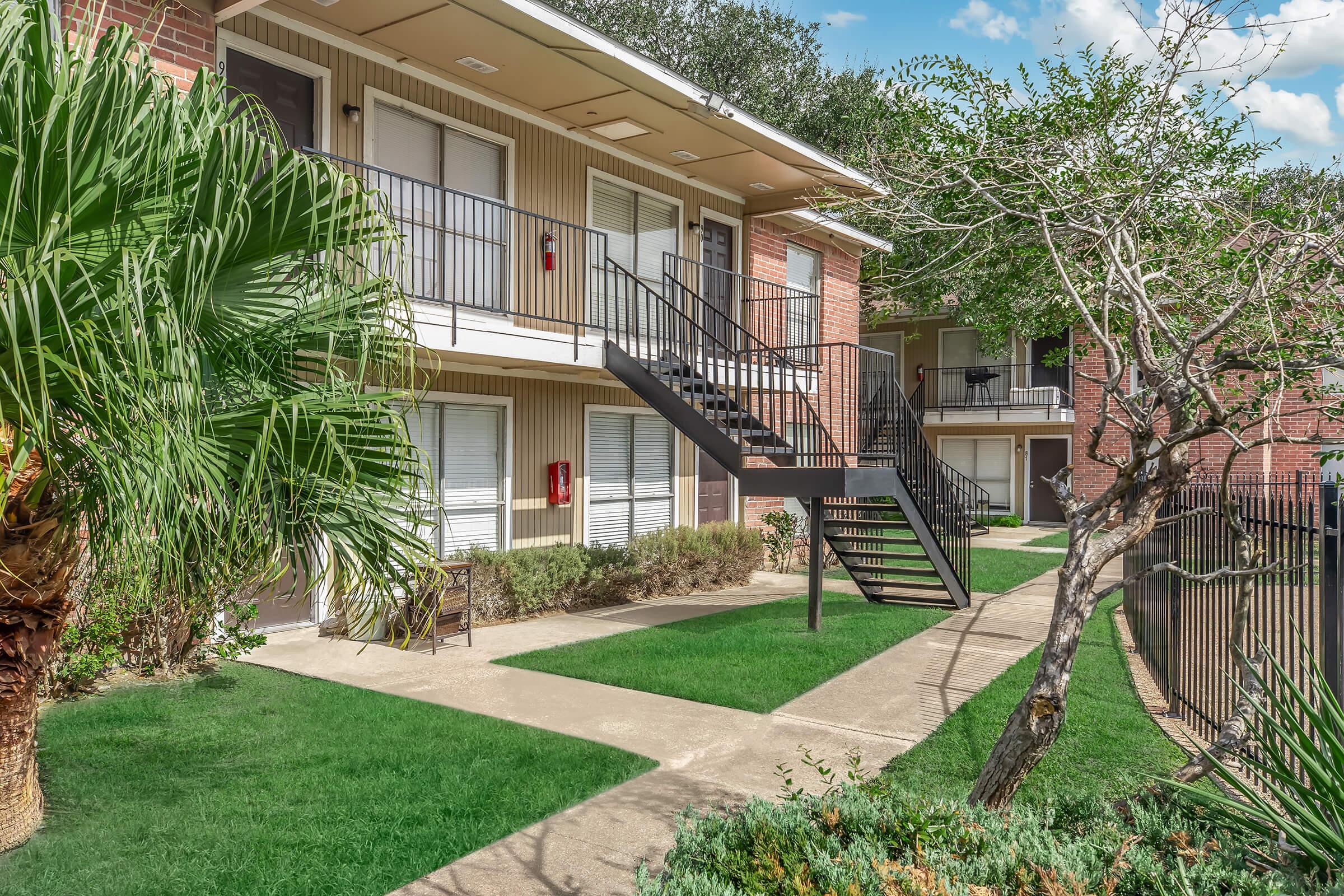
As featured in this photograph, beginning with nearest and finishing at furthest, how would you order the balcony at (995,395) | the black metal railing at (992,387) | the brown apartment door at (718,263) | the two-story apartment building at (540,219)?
the two-story apartment building at (540,219) < the brown apartment door at (718,263) < the balcony at (995,395) < the black metal railing at (992,387)

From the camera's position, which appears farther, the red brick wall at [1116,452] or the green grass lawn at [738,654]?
the red brick wall at [1116,452]

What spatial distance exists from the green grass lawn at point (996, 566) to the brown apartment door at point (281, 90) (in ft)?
27.2

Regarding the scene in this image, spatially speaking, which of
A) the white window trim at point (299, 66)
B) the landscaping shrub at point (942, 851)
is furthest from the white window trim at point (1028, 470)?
the landscaping shrub at point (942, 851)

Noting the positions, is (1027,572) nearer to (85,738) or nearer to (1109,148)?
(1109,148)

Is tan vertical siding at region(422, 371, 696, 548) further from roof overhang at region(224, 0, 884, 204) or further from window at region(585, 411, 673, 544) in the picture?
roof overhang at region(224, 0, 884, 204)

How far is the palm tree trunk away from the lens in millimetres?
3844

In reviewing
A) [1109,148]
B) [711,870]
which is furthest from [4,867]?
[1109,148]

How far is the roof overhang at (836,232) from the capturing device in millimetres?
14375

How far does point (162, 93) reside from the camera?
12.0 ft

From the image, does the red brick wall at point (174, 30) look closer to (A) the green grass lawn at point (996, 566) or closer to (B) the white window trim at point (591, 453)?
(B) the white window trim at point (591, 453)

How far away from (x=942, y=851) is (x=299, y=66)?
27.4 ft

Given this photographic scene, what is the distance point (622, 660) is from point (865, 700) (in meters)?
2.09

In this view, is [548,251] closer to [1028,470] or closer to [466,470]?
[466,470]

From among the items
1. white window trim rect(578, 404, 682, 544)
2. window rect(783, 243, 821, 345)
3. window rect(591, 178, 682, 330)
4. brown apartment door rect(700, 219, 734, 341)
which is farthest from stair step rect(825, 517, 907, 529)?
window rect(783, 243, 821, 345)
